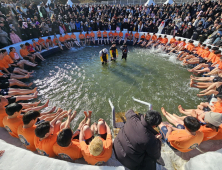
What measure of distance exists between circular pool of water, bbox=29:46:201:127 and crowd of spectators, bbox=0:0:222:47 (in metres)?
3.36

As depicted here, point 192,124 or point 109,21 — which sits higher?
point 109,21

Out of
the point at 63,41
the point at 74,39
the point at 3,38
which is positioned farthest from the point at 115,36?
the point at 3,38

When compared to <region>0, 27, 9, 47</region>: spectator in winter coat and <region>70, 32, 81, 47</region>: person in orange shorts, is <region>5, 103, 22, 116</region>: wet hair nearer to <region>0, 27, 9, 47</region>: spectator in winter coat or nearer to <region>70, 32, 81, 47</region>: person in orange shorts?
<region>0, 27, 9, 47</region>: spectator in winter coat

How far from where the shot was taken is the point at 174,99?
473 centimetres

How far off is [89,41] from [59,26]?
315cm

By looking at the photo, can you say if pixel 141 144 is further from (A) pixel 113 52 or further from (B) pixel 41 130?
(A) pixel 113 52

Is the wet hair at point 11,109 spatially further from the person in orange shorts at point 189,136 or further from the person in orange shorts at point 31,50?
the person in orange shorts at point 31,50

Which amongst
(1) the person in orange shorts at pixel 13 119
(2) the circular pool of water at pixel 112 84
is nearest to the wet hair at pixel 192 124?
(2) the circular pool of water at pixel 112 84

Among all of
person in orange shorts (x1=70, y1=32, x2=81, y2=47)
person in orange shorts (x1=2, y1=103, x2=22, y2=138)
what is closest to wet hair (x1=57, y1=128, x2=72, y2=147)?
person in orange shorts (x1=2, y1=103, x2=22, y2=138)

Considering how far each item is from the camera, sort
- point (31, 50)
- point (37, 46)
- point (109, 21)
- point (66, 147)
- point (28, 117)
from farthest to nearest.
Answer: point (109, 21) < point (37, 46) < point (31, 50) < point (28, 117) < point (66, 147)

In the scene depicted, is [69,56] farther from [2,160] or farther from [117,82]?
[2,160]

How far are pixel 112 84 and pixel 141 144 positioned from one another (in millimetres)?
3951

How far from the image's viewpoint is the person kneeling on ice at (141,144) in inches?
70.2

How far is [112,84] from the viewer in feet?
18.4
